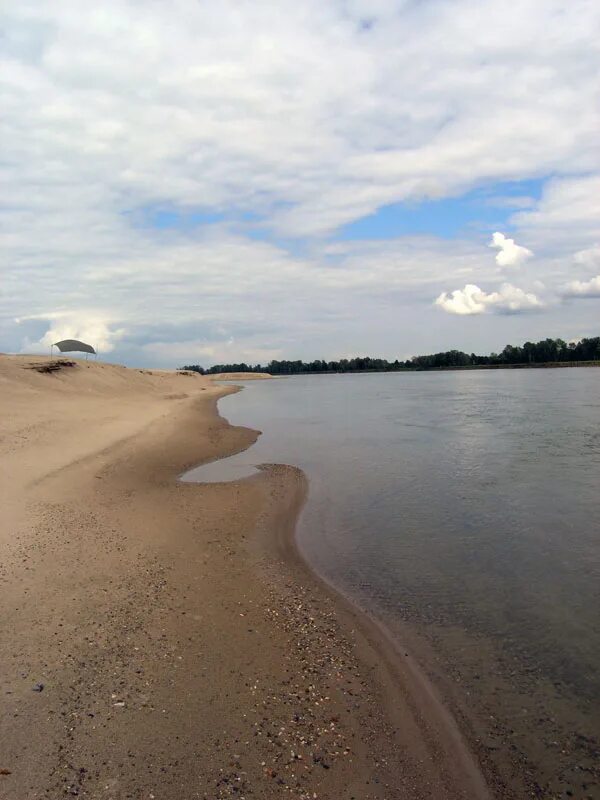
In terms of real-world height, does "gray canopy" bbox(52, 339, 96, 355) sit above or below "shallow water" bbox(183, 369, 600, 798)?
above

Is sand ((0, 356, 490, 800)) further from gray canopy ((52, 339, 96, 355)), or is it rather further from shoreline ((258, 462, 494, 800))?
gray canopy ((52, 339, 96, 355))

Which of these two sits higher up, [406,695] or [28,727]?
[28,727]

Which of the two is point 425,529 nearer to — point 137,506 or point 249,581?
point 249,581

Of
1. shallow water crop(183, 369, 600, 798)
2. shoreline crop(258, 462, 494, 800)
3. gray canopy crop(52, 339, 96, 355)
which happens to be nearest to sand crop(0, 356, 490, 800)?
shoreline crop(258, 462, 494, 800)

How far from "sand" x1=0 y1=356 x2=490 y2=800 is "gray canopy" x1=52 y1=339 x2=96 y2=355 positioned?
49613 mm

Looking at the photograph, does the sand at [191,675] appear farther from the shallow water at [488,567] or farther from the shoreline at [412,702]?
the shallow water at [488,567]

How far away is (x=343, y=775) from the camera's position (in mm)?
4047

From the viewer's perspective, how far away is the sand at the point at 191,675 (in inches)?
157

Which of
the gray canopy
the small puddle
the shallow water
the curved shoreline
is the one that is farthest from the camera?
the gray canopy

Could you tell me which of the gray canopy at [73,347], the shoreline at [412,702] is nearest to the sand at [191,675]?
the shoreline at [412,702]

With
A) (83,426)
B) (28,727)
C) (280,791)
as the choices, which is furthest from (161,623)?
(83,426)

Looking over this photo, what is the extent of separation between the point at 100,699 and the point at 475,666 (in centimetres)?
388

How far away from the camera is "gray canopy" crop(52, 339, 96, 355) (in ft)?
185

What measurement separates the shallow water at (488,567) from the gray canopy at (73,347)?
43062 mm
